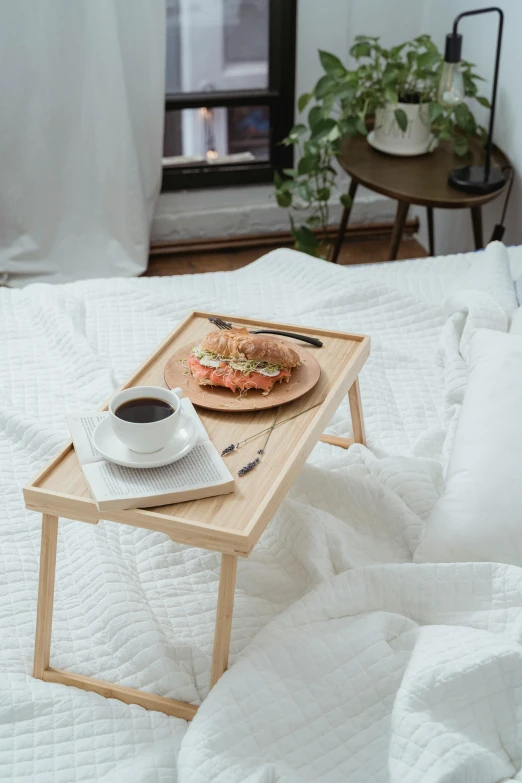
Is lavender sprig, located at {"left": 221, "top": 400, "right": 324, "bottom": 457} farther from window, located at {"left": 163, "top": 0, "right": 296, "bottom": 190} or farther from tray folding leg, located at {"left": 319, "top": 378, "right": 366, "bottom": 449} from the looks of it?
window, located at {"left": 163, "top": 0, "right": 296, "bottom": 190}

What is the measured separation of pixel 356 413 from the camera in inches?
62.9

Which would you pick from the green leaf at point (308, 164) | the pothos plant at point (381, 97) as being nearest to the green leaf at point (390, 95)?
the pothos plant at point (381, 97)

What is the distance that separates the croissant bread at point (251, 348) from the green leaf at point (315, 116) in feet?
4.85

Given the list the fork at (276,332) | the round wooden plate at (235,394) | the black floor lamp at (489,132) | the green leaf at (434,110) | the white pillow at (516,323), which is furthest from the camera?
the green leaf at (434,110)

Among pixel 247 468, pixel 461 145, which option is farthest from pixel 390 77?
pixel 247 468

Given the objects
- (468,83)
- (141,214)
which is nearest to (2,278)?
(141,214)

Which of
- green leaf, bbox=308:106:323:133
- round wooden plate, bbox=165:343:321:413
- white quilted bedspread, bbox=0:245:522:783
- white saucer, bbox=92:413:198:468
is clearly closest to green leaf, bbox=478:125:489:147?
green leaf, bbox=308:106:323:133

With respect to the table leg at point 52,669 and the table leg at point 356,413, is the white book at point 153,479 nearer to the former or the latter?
the table leg at point 52,669

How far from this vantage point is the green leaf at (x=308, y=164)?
2762mm

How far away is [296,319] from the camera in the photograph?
1963 millimetres

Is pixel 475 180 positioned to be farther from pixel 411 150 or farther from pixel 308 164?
pixel 308 164

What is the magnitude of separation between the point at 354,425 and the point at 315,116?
4.60 ft

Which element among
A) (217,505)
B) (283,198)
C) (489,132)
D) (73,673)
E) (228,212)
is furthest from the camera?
(228,212)

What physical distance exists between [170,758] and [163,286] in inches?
49.4
